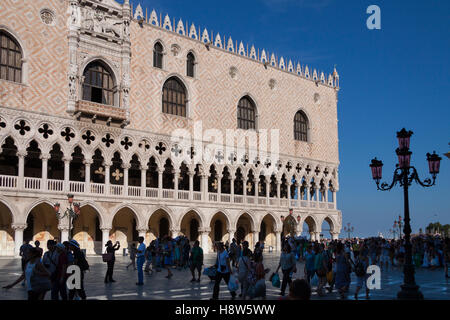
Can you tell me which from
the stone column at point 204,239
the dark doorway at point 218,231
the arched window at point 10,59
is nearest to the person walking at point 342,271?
the arched window at point 10,59

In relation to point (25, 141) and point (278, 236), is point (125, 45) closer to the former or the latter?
point (25, 141)

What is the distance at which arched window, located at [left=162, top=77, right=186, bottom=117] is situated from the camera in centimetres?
2577

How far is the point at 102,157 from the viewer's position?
2467 centimetres

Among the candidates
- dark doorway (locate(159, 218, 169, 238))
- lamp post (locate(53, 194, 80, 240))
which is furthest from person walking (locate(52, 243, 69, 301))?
dark doorway (locate(159, 218, 169, 238))

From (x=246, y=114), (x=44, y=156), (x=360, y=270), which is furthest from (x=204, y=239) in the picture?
(x=360, y=270)

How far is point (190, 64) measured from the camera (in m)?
27.1

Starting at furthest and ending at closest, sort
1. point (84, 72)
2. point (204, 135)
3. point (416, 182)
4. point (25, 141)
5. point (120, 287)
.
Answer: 1. point (204, 135)
2. point (84, 72)
3. point (25, 141)
4. point (120, 287)
5. point (416, 182)

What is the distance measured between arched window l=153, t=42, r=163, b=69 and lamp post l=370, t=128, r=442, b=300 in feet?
55.9

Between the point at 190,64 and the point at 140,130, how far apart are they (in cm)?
532

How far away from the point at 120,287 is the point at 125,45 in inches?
617

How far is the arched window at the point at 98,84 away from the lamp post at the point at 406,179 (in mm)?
16032

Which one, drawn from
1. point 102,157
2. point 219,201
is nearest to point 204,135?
point 219,201

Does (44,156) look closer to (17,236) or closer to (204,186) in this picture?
(17,236)

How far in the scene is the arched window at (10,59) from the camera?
2048cm
